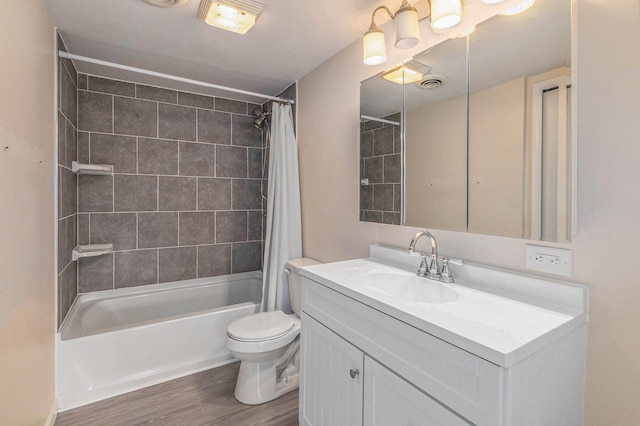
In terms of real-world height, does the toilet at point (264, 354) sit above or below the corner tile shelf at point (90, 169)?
below

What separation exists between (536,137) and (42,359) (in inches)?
96.1

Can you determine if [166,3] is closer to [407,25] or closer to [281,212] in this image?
[407,25]

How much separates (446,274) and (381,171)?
704mm

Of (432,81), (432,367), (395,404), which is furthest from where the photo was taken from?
(432,81)

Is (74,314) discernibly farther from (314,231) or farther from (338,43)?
(338,43)

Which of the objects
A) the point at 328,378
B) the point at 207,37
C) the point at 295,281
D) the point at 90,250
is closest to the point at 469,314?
the point at 328,378

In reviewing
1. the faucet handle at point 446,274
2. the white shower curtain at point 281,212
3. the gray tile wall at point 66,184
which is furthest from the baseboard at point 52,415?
the faucet handle at point 446,274

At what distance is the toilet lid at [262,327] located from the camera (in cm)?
185

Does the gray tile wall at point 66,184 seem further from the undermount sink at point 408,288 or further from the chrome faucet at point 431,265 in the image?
the chrome faucet at point 431,265

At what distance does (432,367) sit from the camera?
36.1 inches

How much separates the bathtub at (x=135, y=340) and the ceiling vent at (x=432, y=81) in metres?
1.98

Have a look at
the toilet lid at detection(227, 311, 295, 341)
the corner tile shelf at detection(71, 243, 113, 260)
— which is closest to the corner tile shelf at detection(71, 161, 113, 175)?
the corner tile shelf at detection(71, 243, 113, 260)

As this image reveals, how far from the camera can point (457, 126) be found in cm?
141

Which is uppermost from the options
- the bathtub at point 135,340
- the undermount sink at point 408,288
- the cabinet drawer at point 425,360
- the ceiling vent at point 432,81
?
the ceiling vent at point 432,81
